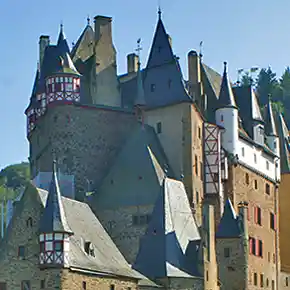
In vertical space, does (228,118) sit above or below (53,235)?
above

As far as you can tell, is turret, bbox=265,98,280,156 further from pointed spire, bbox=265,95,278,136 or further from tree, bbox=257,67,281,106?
tree, bbox=257,67,281,106

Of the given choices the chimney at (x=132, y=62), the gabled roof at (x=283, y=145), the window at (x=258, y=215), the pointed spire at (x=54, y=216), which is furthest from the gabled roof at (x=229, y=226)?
the gabled roof at (x=283, y=145)

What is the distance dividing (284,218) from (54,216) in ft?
144

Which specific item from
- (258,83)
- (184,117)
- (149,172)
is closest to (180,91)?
(184,117)

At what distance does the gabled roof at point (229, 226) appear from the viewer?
271 feet

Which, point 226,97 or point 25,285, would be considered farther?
point 226,97

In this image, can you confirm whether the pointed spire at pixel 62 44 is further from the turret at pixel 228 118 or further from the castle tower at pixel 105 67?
the turret at pixel 228 118

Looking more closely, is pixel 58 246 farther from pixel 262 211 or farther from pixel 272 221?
pixel 272 221

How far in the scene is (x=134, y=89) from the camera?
91.8m

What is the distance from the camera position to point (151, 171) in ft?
273

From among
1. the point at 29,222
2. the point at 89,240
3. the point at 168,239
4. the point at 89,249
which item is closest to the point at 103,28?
the point at 168,239

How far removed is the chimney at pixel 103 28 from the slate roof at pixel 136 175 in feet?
31.2

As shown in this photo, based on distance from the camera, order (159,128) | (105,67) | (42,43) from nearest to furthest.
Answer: (159,128) → (105,67) → (42,43)

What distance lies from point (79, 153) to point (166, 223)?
41.2ft
